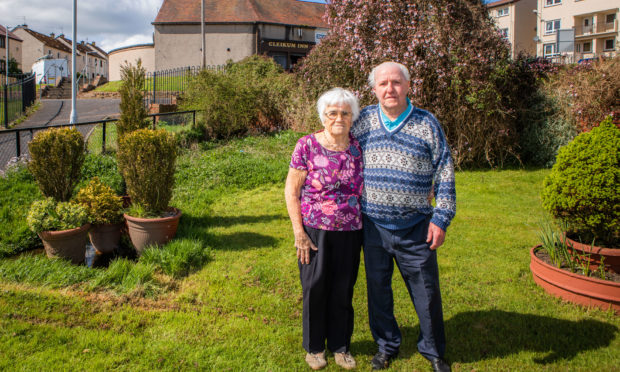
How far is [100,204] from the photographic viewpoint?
5.36 meters

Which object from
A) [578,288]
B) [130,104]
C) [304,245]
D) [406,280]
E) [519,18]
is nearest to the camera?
[304,245]

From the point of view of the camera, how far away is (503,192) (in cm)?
801

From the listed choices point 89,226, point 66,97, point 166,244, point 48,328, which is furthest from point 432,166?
point 66,97

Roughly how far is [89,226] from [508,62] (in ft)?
29.5

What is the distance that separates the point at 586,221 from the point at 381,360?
233 centimetres

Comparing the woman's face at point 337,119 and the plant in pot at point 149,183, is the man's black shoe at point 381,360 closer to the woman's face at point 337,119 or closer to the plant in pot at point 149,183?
the woman's face at point 337,119

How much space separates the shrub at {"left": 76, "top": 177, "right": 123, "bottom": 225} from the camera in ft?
17.3

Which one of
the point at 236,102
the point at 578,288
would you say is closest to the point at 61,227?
the point at 578,288

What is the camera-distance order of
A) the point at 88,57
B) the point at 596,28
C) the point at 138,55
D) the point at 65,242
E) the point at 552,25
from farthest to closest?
the point at 88,57 < the point at 552,25 < the point at 138,55 < the point at 596,28 < the point at 65,242

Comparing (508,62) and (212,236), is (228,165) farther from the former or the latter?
(508,62)

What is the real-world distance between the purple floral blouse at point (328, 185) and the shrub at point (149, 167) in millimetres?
2967

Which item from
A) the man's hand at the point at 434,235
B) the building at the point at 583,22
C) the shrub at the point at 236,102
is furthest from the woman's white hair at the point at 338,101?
the building at the point at 583,22

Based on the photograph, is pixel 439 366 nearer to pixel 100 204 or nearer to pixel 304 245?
pixel 304 245

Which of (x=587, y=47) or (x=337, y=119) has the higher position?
(x=587, y=47)
